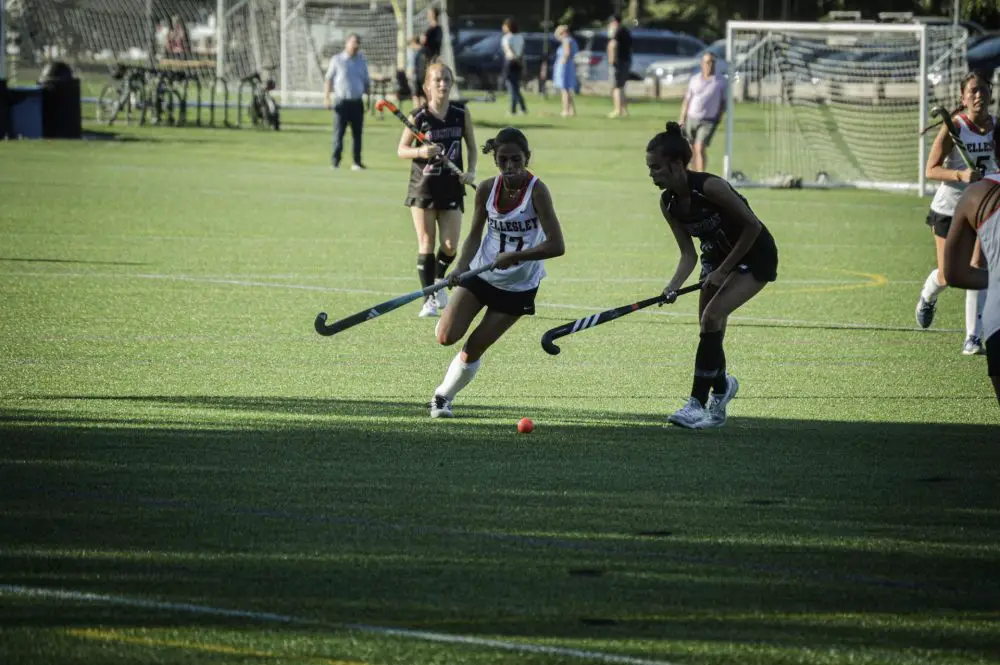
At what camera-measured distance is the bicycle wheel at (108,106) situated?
3601 cm

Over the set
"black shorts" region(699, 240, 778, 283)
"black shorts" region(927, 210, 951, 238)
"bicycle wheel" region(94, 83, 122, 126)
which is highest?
"black shorts" region(699, 240, 778, 283)

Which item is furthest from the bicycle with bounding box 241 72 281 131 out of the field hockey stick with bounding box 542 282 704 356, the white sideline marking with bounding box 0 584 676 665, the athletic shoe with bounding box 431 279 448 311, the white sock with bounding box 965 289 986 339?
the white sideline marking with bounding box 0 584 676 665

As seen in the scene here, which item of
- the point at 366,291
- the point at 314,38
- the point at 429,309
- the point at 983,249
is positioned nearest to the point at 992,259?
the point at 983,249

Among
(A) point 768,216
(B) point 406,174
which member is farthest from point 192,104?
(A) point 768,216

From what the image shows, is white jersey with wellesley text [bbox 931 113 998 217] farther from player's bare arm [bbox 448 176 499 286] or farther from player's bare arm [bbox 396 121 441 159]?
player's bare arm [bbox 448 176 499 286]

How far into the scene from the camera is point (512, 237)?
8.93 metres

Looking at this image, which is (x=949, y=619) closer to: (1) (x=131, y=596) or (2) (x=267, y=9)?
(1) (x=131, y=596)

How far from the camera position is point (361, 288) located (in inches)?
568

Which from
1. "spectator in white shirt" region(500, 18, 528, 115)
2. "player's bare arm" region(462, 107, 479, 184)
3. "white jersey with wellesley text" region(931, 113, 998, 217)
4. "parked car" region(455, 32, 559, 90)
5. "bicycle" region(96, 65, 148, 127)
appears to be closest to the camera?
"white jersey with wellesley text" region(931, 113, 998, 217)

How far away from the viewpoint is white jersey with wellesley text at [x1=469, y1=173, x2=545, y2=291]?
8.87m

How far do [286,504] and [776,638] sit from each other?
2494mm

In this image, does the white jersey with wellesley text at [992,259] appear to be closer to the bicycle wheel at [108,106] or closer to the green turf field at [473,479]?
the green turf field at [473,479]

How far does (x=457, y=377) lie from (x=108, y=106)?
103ft

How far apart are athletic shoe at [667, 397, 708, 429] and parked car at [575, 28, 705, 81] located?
4469 centimetres
